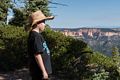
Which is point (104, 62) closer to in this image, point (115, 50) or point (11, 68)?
point (115, 50)

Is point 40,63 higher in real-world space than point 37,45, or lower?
lower

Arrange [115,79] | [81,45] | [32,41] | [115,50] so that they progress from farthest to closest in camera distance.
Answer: [81,45]
[115,50]
[115,79]
[32,41]

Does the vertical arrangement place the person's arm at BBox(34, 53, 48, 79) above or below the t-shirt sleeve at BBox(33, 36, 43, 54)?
below

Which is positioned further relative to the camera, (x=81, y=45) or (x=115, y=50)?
(x=81, y=45)

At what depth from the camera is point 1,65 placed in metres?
14.7

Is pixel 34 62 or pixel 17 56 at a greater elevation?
pixel 34 62

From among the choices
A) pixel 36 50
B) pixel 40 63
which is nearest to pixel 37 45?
pixel 36 50

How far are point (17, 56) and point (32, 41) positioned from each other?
8542 millimetres

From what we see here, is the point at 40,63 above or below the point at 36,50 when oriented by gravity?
below

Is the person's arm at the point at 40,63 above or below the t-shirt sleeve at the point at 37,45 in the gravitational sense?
below

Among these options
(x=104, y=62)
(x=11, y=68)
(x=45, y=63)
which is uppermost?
(x=45, y=63)

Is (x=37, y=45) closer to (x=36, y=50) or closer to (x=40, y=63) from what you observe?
(x=36, y=50)

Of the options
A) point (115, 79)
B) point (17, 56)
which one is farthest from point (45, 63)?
point (17, 56)

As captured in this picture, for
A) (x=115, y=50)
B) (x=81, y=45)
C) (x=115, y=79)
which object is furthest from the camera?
(x=81, y=45)
